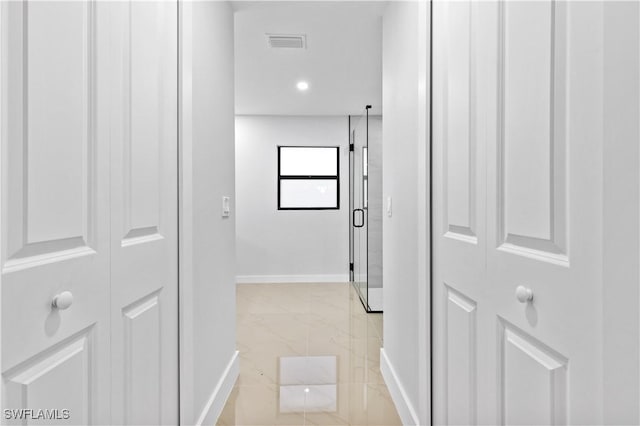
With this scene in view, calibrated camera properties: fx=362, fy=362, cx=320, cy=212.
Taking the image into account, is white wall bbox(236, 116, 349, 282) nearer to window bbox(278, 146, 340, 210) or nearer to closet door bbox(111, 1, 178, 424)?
window bbox(278, 146, 340, 210)

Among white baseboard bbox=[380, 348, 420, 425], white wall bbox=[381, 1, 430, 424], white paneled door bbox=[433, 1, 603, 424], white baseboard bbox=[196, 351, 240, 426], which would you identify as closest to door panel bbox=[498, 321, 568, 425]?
white paneled door bbox=[433, 1, 603, 424]

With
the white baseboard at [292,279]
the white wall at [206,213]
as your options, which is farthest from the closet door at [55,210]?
the white baseboard at [292,279]

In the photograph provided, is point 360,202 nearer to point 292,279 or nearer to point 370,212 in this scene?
point 370,212

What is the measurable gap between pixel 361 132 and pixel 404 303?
2.90 metres

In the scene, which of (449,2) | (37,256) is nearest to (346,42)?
(449,2)

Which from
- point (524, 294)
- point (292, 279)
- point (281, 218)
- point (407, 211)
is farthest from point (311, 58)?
point (292, 279)

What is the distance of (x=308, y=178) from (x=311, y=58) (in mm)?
2244

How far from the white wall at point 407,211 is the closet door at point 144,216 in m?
1.03

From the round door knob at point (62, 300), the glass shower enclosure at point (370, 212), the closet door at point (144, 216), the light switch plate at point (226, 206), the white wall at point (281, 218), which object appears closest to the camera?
the round door knob at point (62, 300)

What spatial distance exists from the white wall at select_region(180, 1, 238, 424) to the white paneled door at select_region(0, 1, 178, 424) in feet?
0.26

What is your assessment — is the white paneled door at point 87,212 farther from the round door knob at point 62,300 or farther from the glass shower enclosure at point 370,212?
the glass shower enclosure at point 370,212

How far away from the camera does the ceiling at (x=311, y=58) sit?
2.30 m

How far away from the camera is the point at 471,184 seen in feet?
3.87

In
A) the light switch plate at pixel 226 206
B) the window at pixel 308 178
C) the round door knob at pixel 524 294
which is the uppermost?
the window at pixel 308 178
